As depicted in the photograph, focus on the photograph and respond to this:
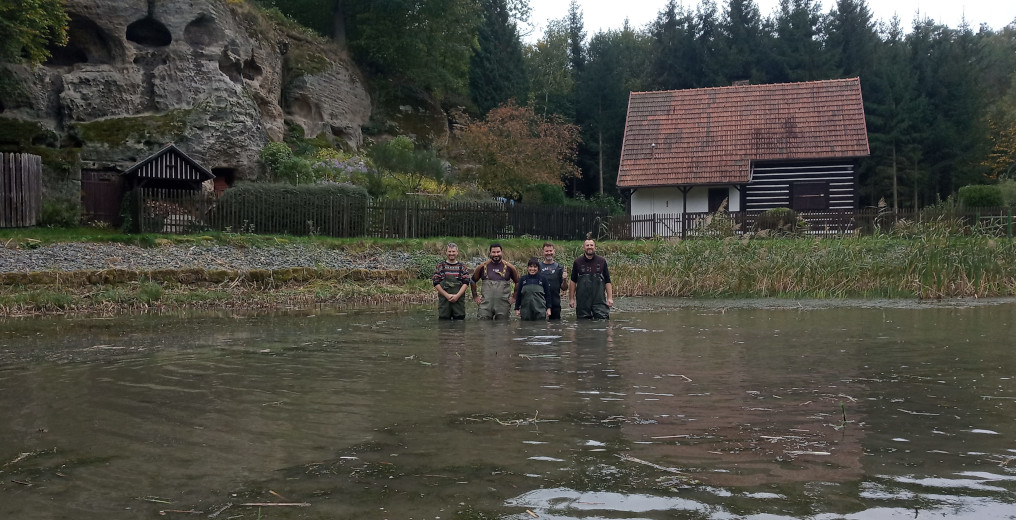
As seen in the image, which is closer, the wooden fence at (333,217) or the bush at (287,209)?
the wooden fence at (333,217)

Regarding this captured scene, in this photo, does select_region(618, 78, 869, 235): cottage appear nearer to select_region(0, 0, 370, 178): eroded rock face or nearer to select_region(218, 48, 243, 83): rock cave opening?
select_region(0, 0, 370, 178): eroded rock face

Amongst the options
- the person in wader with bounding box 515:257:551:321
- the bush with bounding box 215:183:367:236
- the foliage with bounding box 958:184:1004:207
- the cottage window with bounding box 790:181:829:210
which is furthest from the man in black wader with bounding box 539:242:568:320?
the cottage window with bounding box 790:181:829:210

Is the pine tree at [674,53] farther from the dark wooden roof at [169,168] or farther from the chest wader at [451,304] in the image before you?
the chest wader at [451,304]

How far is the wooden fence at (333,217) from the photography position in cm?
2430

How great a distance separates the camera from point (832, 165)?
39.7 m

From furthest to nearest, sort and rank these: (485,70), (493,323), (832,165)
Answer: (485,70) < (832,165) < (493,323)

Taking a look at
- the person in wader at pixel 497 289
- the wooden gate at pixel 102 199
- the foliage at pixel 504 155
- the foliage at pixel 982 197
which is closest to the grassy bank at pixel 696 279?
the wooden gate at pixel 102 199

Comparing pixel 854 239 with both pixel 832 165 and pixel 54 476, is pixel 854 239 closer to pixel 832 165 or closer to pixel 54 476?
pixel 54 476

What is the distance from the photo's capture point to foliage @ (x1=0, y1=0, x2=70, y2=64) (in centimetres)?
2473

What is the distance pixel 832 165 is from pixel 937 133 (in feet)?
47.6

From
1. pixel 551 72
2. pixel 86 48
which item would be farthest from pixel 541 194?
pixel 551 72

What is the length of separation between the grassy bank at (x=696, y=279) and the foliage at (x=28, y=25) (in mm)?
6574

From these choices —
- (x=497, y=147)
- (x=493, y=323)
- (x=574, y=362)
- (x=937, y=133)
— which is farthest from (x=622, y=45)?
(x=574, y=362)

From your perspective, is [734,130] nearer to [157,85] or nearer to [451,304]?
[157,85]
